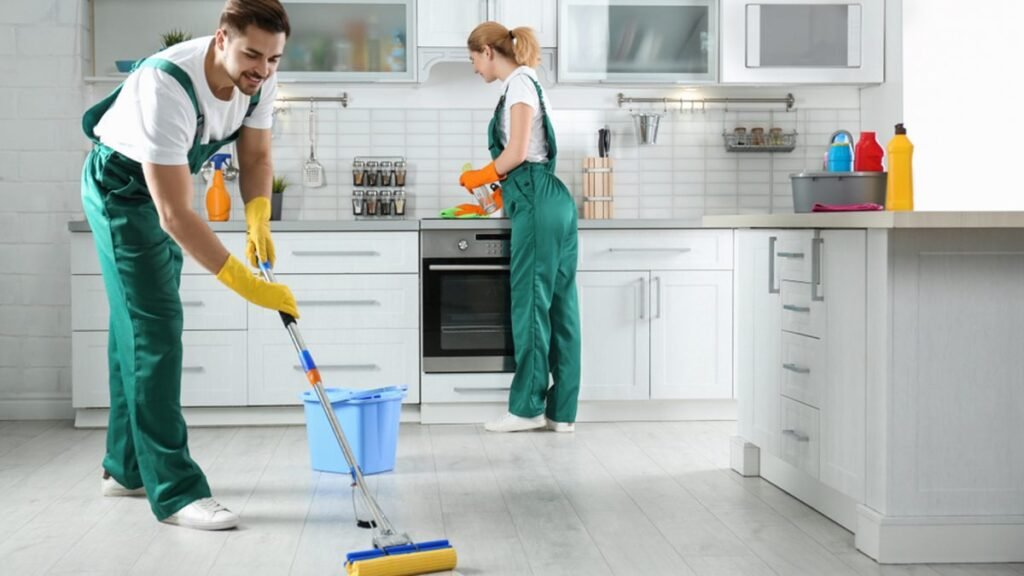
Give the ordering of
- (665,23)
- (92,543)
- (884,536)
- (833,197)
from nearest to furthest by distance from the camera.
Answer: (884,536) < (92,543) < (833,197) < (665,23)

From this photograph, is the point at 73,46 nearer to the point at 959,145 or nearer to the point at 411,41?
the point at 411,41

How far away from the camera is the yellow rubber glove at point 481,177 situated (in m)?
4.41

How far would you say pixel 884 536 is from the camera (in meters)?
2.54

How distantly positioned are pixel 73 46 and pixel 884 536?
3.90m

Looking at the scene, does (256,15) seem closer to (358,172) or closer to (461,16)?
(461,16)

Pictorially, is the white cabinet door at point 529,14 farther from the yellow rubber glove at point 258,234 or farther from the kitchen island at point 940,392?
the kitchen island at point 940,392

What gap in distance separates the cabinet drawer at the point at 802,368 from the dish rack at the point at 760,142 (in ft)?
7.15

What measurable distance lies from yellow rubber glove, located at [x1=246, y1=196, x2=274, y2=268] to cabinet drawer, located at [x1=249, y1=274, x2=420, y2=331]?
1416 mm

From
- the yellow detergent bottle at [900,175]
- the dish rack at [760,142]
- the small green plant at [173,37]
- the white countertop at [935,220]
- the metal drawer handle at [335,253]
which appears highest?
the small green plant at [173,37]

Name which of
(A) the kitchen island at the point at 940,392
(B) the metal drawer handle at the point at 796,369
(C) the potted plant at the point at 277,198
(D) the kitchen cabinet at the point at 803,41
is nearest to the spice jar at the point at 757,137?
(D) the kitchen cabinet at the point at 803,41

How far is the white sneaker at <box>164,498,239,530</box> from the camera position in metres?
2.89

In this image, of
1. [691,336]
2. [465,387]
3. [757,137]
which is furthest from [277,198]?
[757,137]

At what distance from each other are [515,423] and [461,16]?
175 cm

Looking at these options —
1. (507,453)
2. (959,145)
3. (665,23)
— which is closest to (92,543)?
(507,453)
